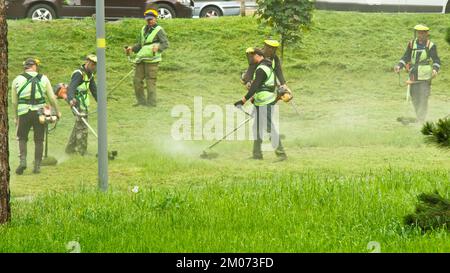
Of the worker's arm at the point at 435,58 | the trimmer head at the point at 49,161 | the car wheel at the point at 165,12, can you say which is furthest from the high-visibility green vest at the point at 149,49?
the worker's arm at the point at 435,58

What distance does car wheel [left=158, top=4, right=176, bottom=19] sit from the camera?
19097 millimetres

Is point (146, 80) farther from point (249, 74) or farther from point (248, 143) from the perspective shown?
point (248, 143)

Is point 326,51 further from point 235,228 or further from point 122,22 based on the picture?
point 235,228

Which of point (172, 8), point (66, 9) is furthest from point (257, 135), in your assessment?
point (66, 9)

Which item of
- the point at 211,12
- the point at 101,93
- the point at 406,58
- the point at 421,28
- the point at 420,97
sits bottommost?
the point at 420,97

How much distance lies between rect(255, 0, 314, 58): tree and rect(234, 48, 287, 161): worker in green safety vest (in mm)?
830

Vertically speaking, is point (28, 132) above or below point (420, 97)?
below

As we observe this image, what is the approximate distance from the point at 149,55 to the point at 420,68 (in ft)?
15.2

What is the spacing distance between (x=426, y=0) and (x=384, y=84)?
199cm

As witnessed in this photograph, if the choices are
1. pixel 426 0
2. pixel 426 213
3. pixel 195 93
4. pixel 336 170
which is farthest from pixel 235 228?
pixel 426 0

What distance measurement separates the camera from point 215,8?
64.9ft

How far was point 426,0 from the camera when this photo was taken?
1964cm

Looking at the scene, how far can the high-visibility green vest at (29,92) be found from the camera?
15750mm

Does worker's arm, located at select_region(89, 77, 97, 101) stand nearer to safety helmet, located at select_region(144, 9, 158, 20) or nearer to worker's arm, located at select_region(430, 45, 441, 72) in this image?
safety helmet, located at select_region(144, 9, 158, 20)
